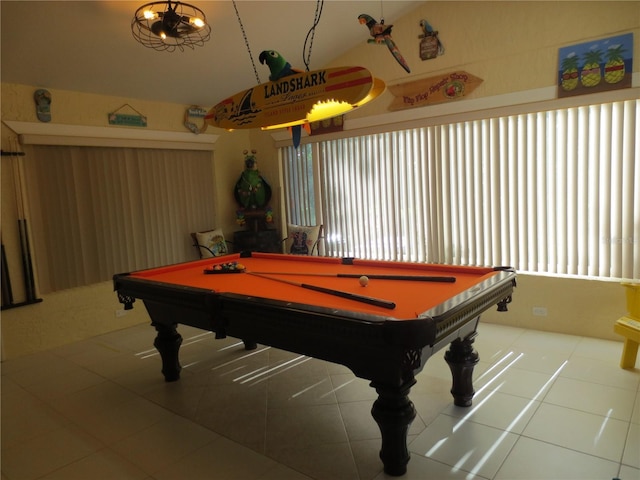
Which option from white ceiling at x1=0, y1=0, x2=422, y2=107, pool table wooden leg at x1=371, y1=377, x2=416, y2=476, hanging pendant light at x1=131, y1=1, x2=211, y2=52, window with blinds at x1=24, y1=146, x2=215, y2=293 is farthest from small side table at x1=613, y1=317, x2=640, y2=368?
window with blinds at x1=24, y1=146, x2=215, y2=293

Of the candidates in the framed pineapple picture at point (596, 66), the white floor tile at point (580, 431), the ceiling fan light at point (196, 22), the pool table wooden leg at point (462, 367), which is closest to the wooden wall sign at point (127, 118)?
the ceiling fan light at point (196, 22)

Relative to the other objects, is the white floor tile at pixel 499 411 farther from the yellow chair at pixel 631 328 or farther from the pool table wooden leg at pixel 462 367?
the yellow chair at pixel 631 328

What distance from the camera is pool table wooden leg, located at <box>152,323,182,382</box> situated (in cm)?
333

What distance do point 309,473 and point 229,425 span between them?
733mm

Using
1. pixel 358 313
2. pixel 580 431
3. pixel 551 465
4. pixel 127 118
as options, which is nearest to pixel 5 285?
pixel 127 118

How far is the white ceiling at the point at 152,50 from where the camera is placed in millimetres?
3510

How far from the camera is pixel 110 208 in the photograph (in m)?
4.86

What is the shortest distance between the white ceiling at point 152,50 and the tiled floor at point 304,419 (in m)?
2.79

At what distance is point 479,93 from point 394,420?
3.43 m

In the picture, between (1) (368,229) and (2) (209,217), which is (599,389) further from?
(2) (209,217)

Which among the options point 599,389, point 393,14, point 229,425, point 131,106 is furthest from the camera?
point 131,106

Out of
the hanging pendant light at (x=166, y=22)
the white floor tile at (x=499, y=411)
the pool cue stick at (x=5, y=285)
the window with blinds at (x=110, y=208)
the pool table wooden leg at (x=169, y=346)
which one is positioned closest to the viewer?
the white floor tile at (x=499, y=411)

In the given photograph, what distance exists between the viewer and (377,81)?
2.41 metres

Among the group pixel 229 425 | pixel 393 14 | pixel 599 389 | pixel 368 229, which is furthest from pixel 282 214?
pixel 599 389
